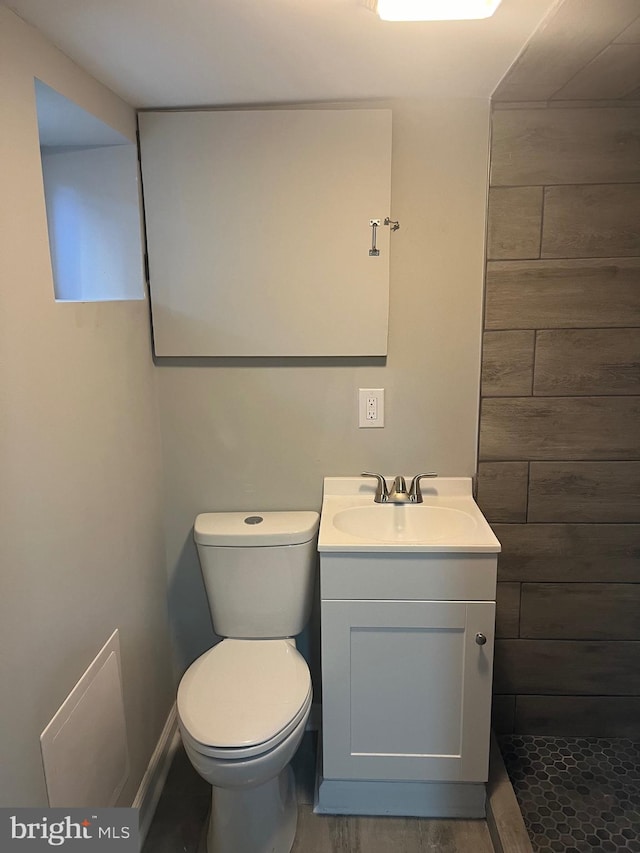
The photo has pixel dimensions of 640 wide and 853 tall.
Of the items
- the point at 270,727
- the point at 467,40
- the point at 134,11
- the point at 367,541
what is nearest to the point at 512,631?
the point at 367,541

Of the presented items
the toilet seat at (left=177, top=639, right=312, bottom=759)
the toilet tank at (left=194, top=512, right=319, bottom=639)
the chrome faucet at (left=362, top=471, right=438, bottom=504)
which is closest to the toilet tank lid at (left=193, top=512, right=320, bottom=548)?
the toilet tank at (left=194, top=512, right=319, bottom=639)

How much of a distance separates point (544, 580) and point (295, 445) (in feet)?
3.11

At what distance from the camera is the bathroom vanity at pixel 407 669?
169 centimetres

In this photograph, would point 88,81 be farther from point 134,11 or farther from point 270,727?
point 270,727

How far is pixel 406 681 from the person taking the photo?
177cm

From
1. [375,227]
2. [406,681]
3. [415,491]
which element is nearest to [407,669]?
[406,681]

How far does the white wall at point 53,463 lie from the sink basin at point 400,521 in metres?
0.67

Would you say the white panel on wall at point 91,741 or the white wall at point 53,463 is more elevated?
the white wall at point 53,463

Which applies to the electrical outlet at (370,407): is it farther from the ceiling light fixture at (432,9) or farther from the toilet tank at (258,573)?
the ceiling light fixture at (432,9)

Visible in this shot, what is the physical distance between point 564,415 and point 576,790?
1165mm

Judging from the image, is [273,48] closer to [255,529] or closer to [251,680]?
[255,529]

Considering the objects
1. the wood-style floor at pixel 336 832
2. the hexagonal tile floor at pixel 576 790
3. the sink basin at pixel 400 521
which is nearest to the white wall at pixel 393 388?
the sink basin at pixel 400 521

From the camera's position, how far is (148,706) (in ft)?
6.38

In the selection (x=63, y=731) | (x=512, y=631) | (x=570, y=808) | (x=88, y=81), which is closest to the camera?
(x=63, y=731)
